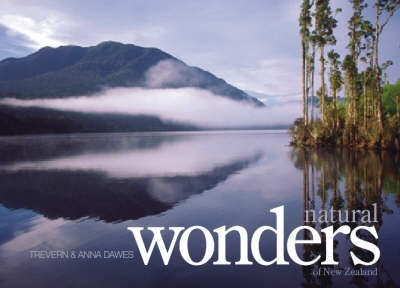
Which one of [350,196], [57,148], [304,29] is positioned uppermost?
[304,29]

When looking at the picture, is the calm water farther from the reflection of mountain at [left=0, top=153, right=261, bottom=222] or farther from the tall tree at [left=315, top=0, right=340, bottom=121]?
the tall tree at [left=315, top=0, right=340, bottom=121]

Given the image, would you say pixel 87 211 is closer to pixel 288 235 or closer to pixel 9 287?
pixel 9 287

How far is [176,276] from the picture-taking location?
592 centimetres

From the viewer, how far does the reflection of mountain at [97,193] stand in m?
11.4

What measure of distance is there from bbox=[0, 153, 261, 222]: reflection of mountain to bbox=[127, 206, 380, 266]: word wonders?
268 cm

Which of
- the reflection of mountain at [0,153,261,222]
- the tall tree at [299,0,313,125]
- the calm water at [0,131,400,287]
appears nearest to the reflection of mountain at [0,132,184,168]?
the reflection of mountain at [0,153,261,222]

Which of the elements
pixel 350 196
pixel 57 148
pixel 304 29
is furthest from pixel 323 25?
pixel 57 148

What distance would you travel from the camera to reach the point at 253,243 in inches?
301

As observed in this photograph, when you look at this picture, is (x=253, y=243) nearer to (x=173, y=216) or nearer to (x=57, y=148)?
(x=173, y=216)

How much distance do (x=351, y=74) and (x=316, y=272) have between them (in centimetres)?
4377

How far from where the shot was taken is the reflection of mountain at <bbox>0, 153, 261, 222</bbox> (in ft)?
37.4

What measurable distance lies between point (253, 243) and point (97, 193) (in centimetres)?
987

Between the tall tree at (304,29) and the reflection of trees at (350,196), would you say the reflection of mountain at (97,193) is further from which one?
the tall tree at (304,29)

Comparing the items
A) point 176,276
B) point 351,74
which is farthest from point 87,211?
point 351,74
